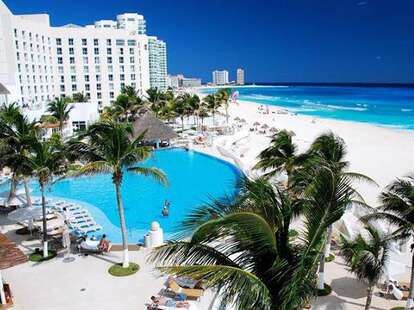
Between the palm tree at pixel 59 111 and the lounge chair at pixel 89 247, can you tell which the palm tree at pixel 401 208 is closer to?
the lounge chair at pixel 89 247

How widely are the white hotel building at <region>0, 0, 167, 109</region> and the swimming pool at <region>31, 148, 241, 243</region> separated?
2777 cm

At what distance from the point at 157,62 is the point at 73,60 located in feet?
174

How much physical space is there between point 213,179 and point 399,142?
78.1 feet

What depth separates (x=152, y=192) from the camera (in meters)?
24.1

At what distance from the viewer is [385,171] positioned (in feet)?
85.7

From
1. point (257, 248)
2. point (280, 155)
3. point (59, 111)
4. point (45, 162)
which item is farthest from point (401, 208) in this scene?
point (59, 111)

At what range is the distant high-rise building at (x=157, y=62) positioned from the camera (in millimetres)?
105125

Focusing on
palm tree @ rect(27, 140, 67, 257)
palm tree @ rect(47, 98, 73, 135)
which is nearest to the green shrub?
palm tree @ rect(27, 140, 67, 257)

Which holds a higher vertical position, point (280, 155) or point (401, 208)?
point (280, 155)

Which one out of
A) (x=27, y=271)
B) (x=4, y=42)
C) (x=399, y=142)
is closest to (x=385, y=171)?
(x=399, y=142)

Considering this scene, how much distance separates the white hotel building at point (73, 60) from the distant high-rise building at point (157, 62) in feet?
116

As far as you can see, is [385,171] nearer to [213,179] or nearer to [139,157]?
[213,179]

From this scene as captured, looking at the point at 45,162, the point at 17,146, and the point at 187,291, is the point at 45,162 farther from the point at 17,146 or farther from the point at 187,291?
the point at 187,291

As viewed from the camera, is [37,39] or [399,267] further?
[37,39]
